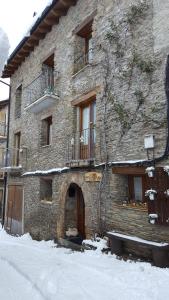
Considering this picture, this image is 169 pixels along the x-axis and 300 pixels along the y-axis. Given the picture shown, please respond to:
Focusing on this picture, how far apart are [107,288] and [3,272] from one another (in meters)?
2.14

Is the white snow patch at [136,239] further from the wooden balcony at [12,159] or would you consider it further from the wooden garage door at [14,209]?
the wooden balcony at [12,159]

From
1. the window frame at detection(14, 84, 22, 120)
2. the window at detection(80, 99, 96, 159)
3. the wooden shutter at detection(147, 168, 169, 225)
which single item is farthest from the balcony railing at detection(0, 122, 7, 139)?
the wooden shutter at detection(147, 168, 169, 225)

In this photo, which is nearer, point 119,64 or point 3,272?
point 3,272

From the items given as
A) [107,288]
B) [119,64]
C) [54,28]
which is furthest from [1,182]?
[107,288]

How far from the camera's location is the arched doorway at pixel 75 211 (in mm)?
9344

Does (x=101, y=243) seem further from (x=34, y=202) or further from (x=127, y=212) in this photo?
(x=34, y=202)

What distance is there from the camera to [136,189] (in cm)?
723

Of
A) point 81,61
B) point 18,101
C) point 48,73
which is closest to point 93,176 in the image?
point 81,61

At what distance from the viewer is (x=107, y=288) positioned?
4.76 metres

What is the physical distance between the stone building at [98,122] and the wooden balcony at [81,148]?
31 mm

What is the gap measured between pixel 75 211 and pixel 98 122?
3.07 metres

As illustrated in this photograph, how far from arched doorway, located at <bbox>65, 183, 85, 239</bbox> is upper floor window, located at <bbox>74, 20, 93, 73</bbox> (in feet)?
13.0

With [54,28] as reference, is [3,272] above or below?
below

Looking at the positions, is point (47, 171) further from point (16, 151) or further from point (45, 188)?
point (16, 151)
